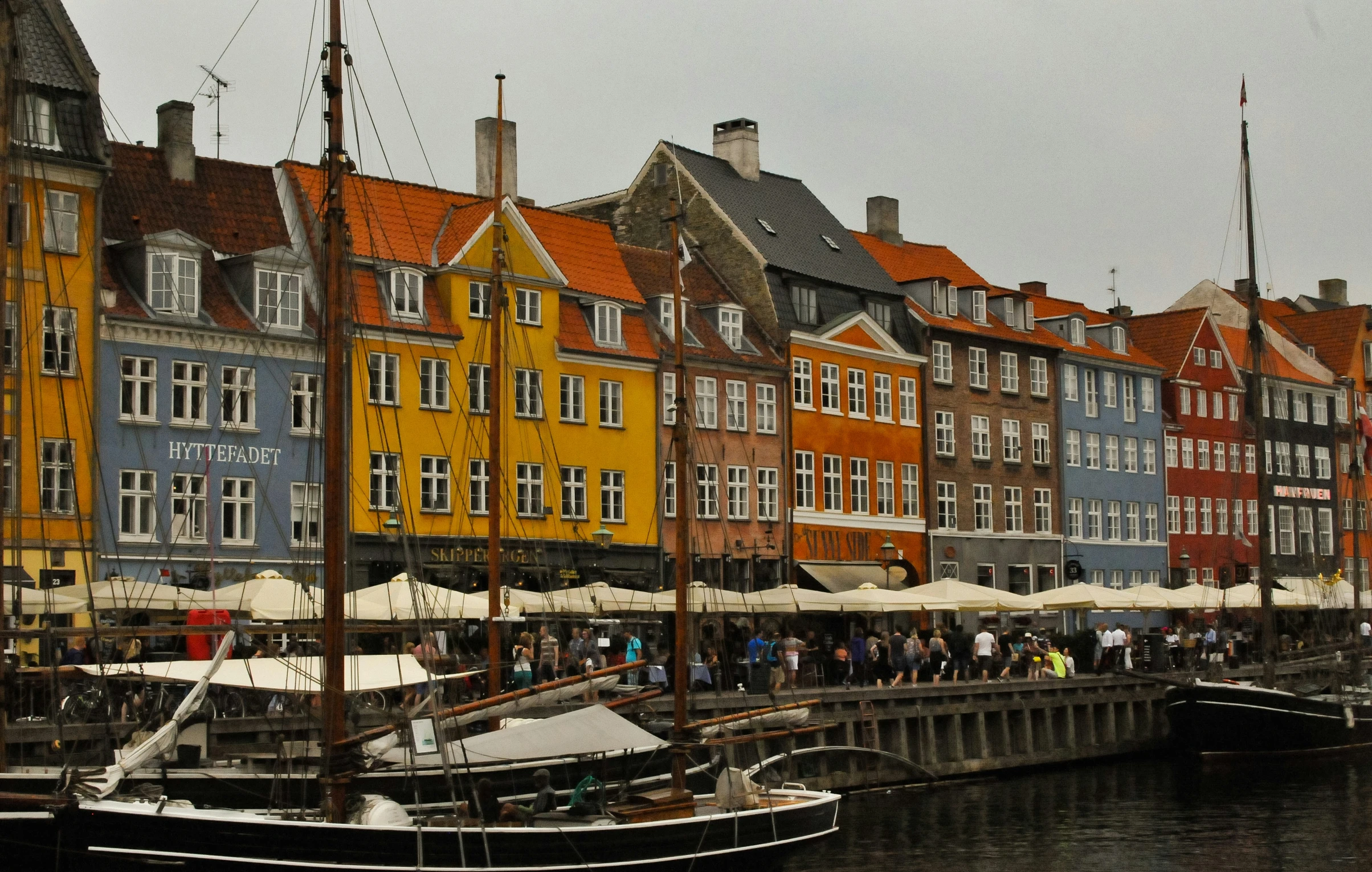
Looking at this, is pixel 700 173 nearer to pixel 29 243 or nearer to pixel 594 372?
pixel 594 372

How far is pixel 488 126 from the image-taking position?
193 ft

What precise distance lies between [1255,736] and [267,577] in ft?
83.6

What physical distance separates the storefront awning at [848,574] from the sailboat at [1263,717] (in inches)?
463

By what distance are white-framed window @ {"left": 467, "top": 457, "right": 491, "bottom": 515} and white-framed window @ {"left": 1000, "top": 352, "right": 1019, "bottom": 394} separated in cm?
2523

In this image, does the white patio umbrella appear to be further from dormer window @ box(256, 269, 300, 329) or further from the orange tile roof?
the orange tile roof

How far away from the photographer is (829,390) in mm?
63125

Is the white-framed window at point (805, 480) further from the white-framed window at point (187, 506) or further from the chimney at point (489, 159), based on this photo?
the white-framed window at point (187, 506)

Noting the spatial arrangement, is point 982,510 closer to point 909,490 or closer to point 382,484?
point 909,490

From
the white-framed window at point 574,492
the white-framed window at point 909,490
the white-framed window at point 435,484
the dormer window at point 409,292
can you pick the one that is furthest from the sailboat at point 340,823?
the white-framed window at point 909,490

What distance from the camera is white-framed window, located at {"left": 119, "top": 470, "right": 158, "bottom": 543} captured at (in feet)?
146

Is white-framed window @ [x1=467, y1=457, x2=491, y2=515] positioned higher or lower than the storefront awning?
higher

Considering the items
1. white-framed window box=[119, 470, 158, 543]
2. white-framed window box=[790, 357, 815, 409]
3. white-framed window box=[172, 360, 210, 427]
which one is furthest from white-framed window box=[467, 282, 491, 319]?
white-framed window box=[790, 357, 815, 409]

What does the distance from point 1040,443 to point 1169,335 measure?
44.1 ft

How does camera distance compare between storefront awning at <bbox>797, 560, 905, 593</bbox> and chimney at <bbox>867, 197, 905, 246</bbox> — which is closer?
storefront awning at <bbox>797, 560, 905, 593</bbox>
